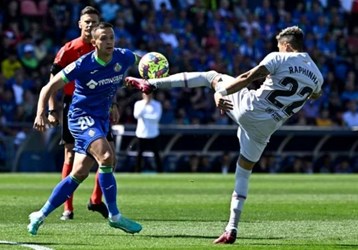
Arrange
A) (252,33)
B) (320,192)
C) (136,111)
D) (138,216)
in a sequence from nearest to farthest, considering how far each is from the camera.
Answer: (138,216), (320,192), (136,111), (252,33)

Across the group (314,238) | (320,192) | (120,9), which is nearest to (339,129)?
(120,9)

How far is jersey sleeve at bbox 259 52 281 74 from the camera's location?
37.6 ft

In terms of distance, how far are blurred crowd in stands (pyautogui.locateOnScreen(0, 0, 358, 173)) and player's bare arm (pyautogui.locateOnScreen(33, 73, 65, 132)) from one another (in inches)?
633

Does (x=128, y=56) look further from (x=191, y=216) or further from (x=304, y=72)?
(x=191, y=216)

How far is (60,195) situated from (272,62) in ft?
8.69

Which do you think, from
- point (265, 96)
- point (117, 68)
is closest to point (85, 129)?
point (117, 68)

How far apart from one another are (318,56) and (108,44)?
2246 centimetres

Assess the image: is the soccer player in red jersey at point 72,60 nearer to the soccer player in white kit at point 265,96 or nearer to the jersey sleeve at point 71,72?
the jersey sleeve at point 71,72

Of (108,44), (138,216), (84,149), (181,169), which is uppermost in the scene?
(108,44)

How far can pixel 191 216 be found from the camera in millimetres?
15062

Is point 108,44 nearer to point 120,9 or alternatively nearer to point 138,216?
point 138,216

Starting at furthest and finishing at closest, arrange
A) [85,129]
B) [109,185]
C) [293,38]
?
1. [85,129]
2. [109,185]
3. [293,38]

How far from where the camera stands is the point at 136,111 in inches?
1071

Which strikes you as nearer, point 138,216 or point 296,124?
point 138,216
